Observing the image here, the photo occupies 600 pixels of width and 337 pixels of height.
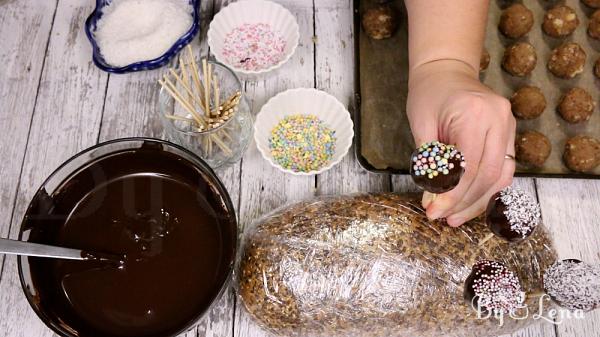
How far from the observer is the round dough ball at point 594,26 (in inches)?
59.2

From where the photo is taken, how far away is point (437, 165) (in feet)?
2.86

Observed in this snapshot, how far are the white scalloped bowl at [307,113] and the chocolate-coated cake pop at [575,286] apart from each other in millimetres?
596

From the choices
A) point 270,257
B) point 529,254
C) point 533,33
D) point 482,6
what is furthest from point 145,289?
point 533,33

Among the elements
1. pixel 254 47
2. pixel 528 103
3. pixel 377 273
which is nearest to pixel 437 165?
pixel 377 273

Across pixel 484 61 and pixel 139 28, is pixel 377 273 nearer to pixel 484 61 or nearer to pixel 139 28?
pixel 484 61

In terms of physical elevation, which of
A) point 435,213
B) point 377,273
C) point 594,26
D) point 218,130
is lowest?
point 377,273

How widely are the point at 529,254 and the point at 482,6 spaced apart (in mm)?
631

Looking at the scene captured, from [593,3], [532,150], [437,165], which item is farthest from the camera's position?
[593,3]

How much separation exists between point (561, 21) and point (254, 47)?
908mm

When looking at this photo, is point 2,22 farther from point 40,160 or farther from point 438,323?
point 438,323

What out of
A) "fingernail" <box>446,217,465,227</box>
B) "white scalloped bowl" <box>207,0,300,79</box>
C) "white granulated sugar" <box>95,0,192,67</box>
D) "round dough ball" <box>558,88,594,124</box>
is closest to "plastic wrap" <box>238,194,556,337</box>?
"fingernail" <box>446,217,465,227</box>

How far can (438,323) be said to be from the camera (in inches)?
43.0

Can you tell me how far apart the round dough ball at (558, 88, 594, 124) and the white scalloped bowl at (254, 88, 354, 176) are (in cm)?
60

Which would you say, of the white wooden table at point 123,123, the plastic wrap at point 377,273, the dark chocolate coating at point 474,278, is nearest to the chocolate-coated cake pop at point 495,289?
the dark chocolate coating at point 474,278
